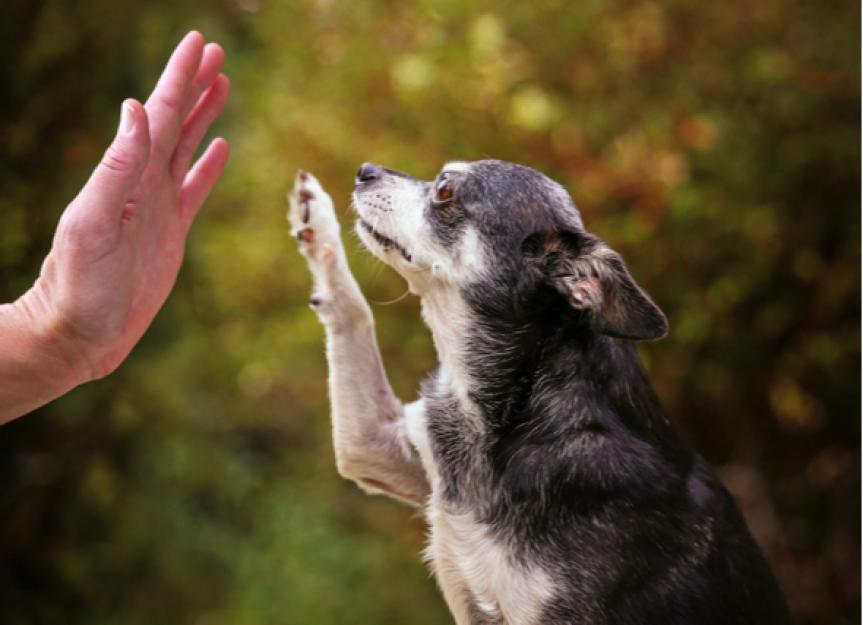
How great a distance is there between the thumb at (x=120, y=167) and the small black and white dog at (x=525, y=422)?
747 mm

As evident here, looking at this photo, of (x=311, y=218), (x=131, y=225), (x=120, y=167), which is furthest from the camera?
(x=311, y=218)

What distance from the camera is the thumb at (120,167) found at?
7.56 ft

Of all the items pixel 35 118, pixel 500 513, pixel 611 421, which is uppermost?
pixel 35 118

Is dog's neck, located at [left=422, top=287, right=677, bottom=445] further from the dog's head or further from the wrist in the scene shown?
the wrist

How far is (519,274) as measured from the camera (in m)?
2.92

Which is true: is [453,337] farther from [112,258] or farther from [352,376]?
[112,258]

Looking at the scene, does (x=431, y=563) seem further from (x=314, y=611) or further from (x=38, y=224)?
(x=314, y=611)

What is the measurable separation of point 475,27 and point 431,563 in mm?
3010

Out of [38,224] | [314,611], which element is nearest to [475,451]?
[38,224]

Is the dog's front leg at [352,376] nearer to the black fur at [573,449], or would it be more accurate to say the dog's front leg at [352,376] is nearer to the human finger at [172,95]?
the black fur at [573,449]

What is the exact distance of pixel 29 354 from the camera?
2.40m

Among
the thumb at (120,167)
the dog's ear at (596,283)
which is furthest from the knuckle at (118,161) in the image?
the dog's ear at (596,283)

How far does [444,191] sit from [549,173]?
7.53 ft

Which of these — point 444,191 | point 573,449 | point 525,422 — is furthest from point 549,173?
point 573,449
